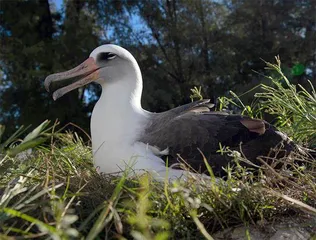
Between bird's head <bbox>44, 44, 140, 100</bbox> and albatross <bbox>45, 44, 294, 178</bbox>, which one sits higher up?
bird's head <bbox>44, 44, 140, 100</bbox>

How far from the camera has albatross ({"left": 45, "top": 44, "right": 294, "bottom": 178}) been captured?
180cm

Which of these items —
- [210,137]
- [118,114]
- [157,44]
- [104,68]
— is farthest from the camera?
[157,44]

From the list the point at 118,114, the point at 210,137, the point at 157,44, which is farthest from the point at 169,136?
the point at 157,44

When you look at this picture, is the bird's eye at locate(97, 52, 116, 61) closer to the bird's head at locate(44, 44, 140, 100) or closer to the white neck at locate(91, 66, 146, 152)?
the bird's head at locate(44, 44, 140, 100)

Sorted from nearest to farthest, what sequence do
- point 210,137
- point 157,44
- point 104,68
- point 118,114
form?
point 210,137 < point 118,114 < point 104,68 < point 157,44

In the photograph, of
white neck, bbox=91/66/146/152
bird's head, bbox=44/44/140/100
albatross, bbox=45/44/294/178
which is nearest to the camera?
albatross, bbox=45/44/294/178

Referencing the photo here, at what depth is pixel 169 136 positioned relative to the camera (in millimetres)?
1880

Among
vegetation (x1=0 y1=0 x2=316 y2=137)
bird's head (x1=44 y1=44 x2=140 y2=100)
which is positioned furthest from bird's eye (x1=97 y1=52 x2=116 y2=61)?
vegetation (x1=0 y1=0 x2=316 y2=137)

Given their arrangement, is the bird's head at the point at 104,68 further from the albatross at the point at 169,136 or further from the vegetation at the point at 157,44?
the vegetation at the point at 157,44

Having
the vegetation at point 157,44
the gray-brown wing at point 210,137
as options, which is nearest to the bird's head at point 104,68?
the gray-brown wing at point 210,137

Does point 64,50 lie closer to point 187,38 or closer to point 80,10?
point 80,10

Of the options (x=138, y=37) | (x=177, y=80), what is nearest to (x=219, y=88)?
(x=177, y=80)

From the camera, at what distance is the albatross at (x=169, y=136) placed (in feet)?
5.90

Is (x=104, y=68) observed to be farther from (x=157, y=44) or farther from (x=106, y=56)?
(x=157, y=44)
